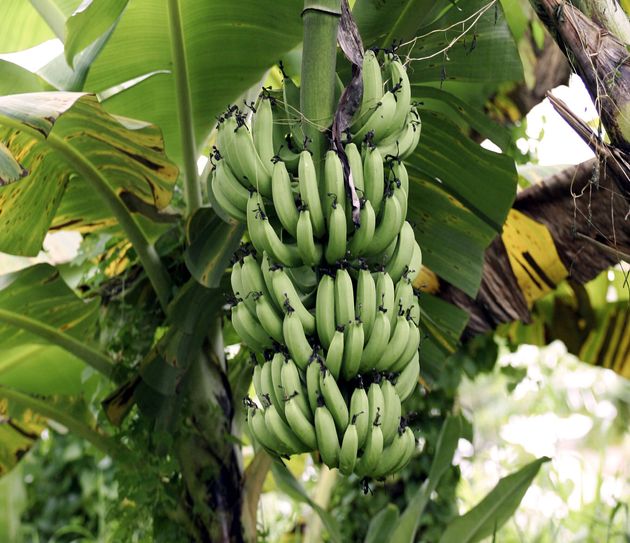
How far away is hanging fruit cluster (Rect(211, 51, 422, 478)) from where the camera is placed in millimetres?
1063

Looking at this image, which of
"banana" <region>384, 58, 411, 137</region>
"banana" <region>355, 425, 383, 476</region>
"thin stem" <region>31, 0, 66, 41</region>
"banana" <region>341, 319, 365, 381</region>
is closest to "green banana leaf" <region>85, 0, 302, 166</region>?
"thin stem" <region>31, 0, 66, 41</region>

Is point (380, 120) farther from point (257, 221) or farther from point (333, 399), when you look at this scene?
point (333, 399)

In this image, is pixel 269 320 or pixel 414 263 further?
pixel 414 263

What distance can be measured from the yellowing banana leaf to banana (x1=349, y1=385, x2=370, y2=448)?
832mm

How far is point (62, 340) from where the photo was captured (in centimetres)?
208

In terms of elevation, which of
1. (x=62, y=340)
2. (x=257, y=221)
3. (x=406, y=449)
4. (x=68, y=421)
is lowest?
(x=68, y=421)

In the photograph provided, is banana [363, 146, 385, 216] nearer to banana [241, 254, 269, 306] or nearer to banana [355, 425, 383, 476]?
banana [241, 254, 269, 306]

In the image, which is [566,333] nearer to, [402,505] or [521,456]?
[402,505]

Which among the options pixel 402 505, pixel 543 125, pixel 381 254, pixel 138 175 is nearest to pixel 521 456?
pixel 402 505

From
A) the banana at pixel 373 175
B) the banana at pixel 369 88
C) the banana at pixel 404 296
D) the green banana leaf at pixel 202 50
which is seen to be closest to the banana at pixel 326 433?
the banana at pixel 404 296

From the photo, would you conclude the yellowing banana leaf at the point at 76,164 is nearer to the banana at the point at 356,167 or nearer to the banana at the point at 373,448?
the banana at the point at 356,167

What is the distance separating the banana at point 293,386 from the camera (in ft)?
3.47

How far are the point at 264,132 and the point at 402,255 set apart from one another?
0.28 meters

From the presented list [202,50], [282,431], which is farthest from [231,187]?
[202,50]
